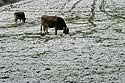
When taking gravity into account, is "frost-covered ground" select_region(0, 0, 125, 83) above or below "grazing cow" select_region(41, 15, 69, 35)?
below

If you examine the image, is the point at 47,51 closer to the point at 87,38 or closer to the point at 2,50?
the point at 2,50

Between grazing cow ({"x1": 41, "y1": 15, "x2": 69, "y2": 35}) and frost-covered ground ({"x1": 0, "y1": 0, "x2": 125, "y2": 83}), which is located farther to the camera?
grazing cow ({"x1": 41, "y1": 15, "x2": 69, "y2": 35})

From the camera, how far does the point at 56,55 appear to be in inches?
675

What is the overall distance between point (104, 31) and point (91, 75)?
11.9 metres

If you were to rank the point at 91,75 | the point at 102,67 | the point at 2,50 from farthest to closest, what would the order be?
the point at 2,50, the point at 102,67, the point at 91,75

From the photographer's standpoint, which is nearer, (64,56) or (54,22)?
(64,56)

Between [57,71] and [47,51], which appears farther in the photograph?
[47,51]

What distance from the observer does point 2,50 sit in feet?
61.7

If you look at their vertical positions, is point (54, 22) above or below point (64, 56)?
above

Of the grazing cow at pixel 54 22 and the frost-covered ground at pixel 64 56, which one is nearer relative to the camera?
the frost-covered ground at pixel 64 56

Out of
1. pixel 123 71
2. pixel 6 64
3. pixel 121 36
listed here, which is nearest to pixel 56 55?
pixel 6 64

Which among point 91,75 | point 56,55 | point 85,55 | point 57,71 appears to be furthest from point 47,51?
point 91,75

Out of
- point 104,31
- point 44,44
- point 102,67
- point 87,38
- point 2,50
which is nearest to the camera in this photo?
point 102,67

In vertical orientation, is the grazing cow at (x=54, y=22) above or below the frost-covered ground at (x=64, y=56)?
above
